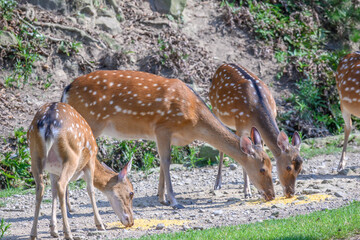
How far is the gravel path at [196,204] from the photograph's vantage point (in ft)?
23.6

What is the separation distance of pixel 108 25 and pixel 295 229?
876 cm

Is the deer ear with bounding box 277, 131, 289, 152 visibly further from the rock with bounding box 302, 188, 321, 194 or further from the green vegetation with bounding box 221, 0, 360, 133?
the green vegetation with bounding box 221, 0, 360, 133

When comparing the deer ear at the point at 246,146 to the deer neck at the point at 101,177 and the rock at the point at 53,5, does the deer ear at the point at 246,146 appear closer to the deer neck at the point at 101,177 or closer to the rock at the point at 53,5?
the deer neck at the point at 101,177

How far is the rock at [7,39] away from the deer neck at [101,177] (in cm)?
538

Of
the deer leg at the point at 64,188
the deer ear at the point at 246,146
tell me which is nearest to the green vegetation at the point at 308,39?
the deer ear at the point at 246,146

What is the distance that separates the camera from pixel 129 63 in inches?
520

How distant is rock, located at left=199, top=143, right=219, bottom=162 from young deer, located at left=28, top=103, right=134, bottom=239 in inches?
159

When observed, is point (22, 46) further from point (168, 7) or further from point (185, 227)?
point (185, 227)

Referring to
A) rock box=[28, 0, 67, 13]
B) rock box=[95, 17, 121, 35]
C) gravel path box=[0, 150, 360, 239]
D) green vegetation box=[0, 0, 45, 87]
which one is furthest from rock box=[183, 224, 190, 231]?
rock box=[28, 0, 67, 13]

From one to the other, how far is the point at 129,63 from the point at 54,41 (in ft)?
5.63

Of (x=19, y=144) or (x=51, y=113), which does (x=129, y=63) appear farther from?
(x=51, y=113)

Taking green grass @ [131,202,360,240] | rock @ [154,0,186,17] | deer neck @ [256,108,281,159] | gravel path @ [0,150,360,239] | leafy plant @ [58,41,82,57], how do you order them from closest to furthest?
green grass @ [131,202,360,240] < gravel path @ [0,150,360,239] < deer neck @ [256,108,281,159] < leafy plant @ [58,41,82,57] < rock @ [154,0,186,17]

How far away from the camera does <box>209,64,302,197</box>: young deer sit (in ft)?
27.6

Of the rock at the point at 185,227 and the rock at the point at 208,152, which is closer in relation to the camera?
the rock at the point at 185,227
